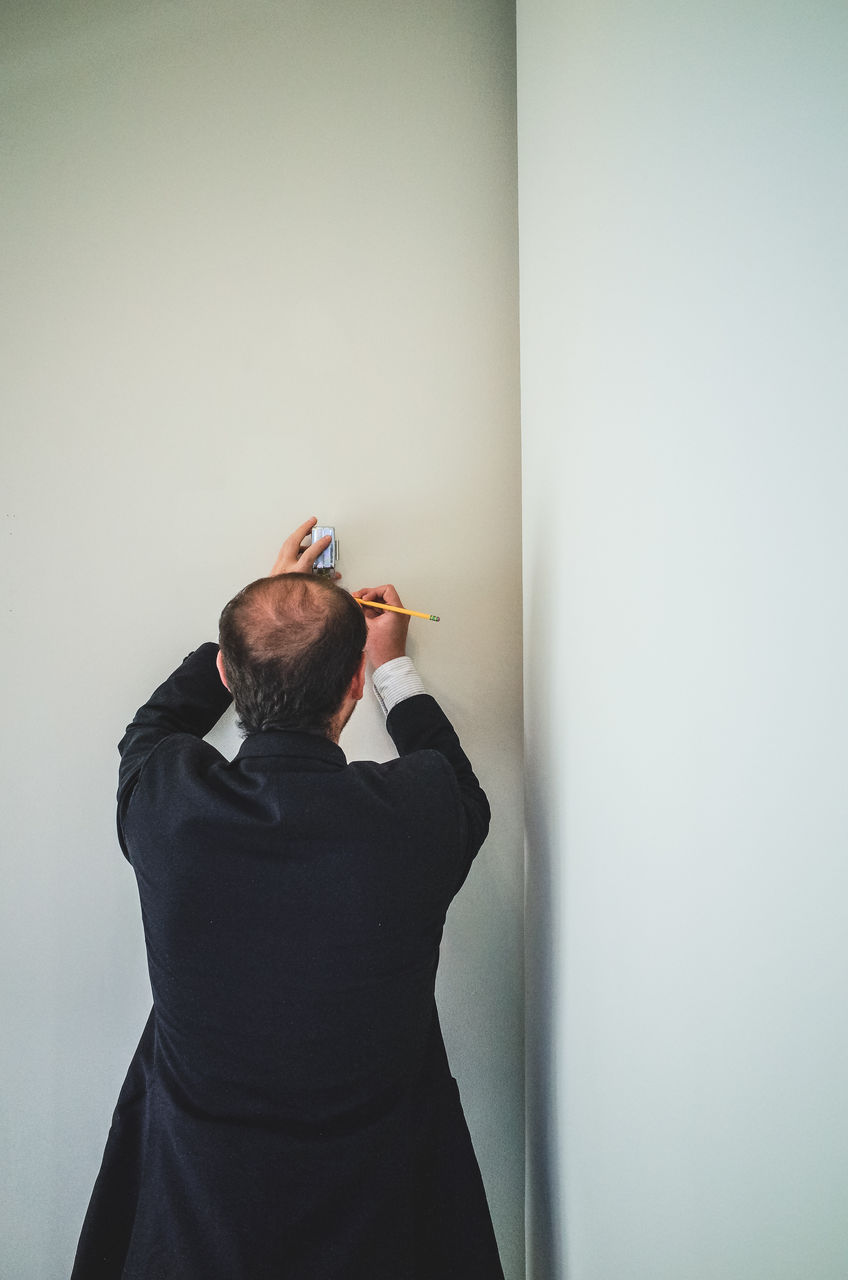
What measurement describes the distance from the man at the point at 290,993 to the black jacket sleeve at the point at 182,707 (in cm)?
10

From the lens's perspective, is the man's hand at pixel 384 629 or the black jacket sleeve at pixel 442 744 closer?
the black jacket sleeve at pixel 442 744

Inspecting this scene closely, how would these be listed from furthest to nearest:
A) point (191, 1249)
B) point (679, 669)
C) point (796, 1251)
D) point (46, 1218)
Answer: point (46, 1218) → point (191, 1249) → point (679, 669) → point (796, 1251)

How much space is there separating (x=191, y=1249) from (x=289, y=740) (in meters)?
0.63

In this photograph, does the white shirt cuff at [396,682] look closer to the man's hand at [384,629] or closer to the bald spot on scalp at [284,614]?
the man's hand at [384,629]

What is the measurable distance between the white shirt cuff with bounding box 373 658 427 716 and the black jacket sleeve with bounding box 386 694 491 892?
0.09 feet

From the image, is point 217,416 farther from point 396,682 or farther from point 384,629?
point 396,682

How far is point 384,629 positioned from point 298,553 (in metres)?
0.23

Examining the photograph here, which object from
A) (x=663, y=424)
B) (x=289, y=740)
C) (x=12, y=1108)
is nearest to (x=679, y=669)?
(x=663, y=424)

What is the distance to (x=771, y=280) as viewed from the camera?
452 millimetres

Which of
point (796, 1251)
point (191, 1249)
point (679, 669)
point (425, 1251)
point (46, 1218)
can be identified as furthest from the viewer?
point (46, 1218)

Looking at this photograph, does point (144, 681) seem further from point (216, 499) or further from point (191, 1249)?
point (191, 1249)

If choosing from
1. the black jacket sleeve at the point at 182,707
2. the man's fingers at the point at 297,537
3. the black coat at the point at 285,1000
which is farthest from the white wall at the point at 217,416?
the black coat at the point at 285,1000

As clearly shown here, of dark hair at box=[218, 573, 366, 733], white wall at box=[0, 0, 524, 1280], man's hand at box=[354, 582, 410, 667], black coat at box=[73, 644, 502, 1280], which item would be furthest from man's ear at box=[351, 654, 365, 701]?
white wall at box=[0, 0, 524, 1280]

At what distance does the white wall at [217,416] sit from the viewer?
4.31 feet
